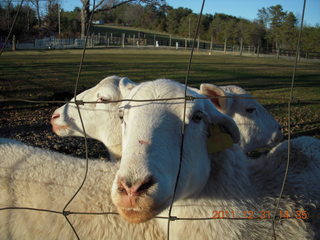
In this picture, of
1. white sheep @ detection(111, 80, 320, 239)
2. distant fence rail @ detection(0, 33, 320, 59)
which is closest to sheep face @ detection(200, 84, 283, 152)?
white sheep @ detection(111, 80, 320, 239)

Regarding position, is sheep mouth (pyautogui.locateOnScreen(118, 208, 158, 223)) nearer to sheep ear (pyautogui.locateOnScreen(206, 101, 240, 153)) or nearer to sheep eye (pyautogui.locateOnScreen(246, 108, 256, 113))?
sheep ear (pyautogui.locateOnScreen(206, 101, 240, 153))

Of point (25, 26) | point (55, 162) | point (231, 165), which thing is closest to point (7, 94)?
point (55, 162)

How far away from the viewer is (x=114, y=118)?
13.1 feet

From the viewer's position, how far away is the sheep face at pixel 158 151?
1656mm

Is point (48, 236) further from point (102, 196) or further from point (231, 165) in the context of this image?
point (231, 165)

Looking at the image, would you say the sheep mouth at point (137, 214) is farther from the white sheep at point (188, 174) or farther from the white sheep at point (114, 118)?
the white sheep at point (114, 118)

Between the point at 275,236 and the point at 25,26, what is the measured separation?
3832 cm

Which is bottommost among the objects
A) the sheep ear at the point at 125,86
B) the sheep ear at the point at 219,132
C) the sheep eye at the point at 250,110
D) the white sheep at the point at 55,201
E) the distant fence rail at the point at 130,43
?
the white sheep at the point at 55,201

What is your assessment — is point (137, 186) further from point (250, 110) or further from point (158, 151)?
point (250, 110)

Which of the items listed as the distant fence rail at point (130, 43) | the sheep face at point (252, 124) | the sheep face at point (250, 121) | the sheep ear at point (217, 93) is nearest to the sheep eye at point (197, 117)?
the sheep ear at point (217, 93)

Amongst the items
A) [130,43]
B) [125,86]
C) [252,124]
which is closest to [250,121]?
[252,124]
